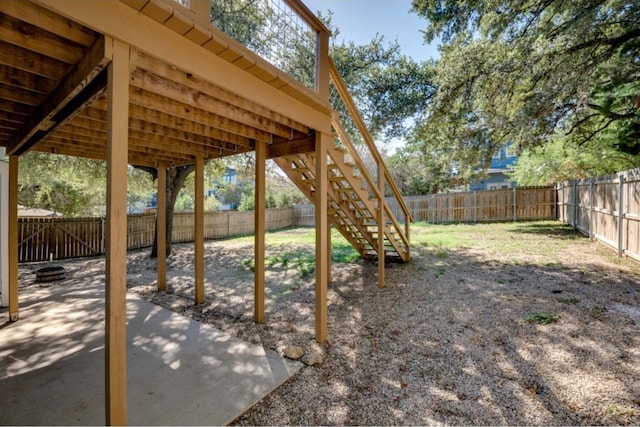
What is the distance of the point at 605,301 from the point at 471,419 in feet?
11.0

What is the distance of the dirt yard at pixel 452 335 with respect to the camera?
7.04ft

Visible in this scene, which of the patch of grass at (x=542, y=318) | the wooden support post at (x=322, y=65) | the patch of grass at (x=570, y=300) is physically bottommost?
the patch of grass at (x=542, y=318)

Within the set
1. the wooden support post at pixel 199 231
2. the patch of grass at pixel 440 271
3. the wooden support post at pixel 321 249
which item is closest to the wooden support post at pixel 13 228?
the wooden support post at pixel 199 231

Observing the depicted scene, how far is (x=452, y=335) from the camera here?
3.27 m

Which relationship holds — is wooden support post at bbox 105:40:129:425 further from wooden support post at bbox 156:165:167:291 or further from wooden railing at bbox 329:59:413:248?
wooden support post at bbox 156:165:167:291

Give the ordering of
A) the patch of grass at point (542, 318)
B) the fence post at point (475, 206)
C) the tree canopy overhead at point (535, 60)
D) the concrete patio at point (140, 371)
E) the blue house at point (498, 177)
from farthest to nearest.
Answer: the blue house at point (498, 177), the fence post at point (475, 206), the tree canopy overhead at point (535, 60), the patch of grass at point (542, 318), the concrete patio at point (140, 371)

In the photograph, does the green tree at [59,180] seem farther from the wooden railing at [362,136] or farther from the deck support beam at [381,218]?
the deck support beam at [381,218]

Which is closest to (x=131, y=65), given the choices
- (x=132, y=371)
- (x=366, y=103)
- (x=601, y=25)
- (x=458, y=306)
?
(x=132, y=371)

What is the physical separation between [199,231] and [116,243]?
2953 mm

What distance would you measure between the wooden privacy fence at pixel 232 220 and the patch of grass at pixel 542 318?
11464 mm

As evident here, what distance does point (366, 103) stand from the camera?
1006cm

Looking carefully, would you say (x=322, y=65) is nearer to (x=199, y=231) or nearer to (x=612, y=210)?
(x=199, y=231)

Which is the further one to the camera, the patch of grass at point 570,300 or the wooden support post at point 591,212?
the wooden support post at point 591,212

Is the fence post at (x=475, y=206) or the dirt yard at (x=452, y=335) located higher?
the fence post at (x=475, y=206)
